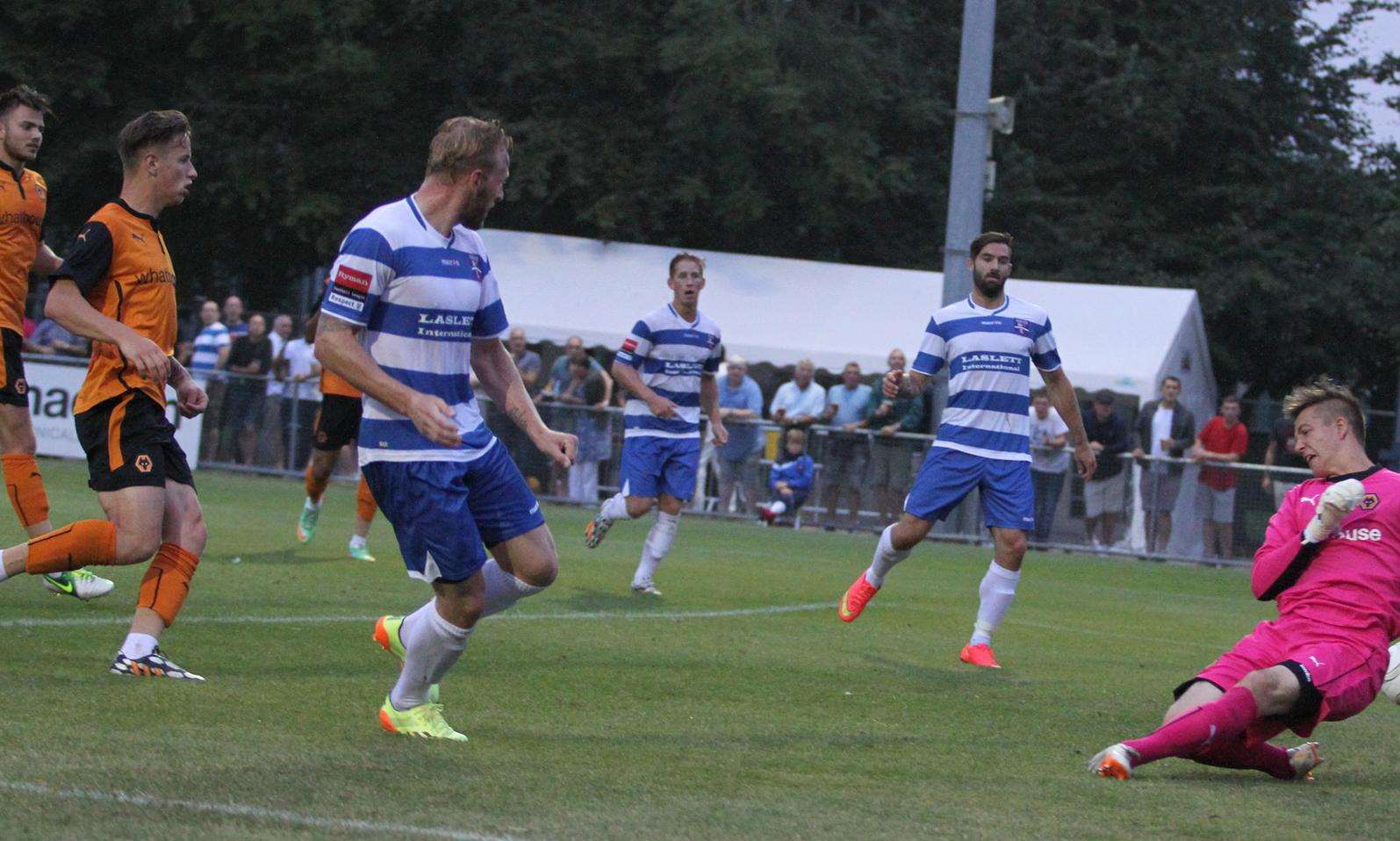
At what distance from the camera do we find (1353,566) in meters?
6.13

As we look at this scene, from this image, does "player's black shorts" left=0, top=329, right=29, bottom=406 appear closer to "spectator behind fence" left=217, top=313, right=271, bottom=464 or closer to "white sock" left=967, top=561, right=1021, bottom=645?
"white sock" left=967, top=561, right=1021, bottom=645

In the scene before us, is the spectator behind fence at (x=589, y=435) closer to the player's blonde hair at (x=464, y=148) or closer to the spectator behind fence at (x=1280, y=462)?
the spectator behind fence at (x=1280, y=462)

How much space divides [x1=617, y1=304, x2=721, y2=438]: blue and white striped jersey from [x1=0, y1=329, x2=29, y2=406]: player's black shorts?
4.50 meters

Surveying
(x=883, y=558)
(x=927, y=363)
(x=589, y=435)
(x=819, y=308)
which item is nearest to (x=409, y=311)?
(x=927, y=363)

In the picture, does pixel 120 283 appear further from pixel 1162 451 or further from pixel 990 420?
pixel 1162 451

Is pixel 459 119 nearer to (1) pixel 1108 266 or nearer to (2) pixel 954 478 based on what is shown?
(2) pixel 954 478

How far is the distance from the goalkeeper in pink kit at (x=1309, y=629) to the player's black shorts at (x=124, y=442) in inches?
145

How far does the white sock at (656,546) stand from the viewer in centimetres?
1176

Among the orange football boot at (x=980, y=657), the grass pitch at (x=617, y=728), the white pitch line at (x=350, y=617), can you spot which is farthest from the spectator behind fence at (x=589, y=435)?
the orange football boot at (x=980, y=657)

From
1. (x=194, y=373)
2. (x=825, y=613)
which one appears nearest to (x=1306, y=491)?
(x=825, y=613)

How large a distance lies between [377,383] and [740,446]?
15.2 m

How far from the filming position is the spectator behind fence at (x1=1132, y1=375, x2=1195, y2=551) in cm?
1906

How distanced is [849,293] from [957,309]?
51.9ft

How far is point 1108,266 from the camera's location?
32.7m
